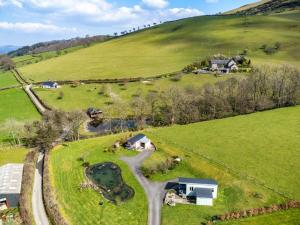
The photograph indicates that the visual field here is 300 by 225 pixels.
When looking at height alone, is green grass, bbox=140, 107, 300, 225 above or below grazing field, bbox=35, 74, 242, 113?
below

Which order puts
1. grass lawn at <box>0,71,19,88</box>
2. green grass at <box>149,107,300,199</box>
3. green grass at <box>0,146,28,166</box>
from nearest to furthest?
green grass at <box>149,107,300,199</box>
green grass at <box>0,146,28,166</box>
grass lawn at <box>0,71,19,88</box>

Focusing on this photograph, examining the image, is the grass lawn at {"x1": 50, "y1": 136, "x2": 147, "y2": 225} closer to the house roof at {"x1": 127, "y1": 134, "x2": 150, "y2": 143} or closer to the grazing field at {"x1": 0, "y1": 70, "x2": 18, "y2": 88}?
the house roof at {"x1": 127, "y1": 134, "x2": 150, "y2": 143}

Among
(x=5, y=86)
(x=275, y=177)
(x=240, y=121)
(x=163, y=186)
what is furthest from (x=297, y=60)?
(x=5, y=86)

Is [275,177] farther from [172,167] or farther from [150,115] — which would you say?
[150,115]

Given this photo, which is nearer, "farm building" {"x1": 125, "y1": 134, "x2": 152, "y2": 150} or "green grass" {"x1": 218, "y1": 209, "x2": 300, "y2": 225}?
"green grass" {"x1": 218, "y1": 209, "x2": 300, "y2": 225}

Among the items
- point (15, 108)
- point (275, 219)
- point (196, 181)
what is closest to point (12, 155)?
point (15, 108)

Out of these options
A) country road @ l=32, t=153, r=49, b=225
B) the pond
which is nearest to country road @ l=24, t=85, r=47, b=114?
country road @ l=32, t=153, r=49, b=225
